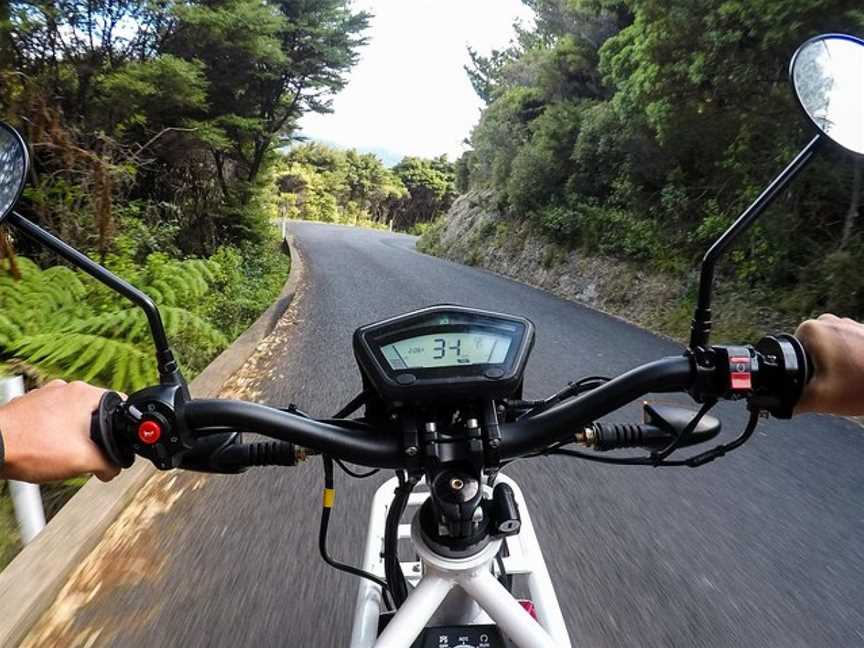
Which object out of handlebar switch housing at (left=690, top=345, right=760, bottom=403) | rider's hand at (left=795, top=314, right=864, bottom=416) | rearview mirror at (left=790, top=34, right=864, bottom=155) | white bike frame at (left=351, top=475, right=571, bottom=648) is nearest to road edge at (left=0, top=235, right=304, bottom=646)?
white bike frame at (left=351, top=475, right=571, bottom=648)

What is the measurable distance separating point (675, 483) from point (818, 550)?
0.77m

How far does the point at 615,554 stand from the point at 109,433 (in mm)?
2404

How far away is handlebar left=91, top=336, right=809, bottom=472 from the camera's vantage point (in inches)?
36.1

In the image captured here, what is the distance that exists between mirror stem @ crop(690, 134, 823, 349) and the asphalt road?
1.60m

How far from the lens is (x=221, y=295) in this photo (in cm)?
760

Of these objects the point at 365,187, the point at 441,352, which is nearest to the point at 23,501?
the point at 441,352

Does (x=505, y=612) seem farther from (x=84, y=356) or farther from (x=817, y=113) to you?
(x=84, y=356)

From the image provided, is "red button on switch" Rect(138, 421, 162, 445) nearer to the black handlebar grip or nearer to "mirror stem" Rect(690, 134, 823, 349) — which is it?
the black handlebar grip

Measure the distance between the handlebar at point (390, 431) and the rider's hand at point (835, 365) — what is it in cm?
3

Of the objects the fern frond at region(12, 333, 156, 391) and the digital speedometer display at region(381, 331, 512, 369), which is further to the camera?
the fern frond at region(12, 333, 156, 391)

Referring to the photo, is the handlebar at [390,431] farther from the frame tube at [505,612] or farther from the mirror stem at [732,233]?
the frame tube at [505,612]

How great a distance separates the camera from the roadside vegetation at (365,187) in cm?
3981

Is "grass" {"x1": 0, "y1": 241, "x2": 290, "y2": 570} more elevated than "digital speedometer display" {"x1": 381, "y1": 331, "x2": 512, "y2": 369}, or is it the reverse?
"digital speedometer display" {"x1": 381, "y1": 331, "x2": 512, "y2": 369}

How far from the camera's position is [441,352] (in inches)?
36.4
